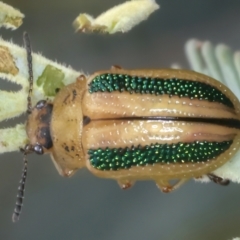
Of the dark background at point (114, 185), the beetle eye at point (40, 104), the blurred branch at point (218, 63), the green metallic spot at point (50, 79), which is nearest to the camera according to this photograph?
the green metallic spot at point (50, 79)

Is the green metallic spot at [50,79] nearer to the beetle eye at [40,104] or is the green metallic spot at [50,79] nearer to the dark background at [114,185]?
the beetle eye at [40,104]

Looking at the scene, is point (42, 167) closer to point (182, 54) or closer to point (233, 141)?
point (182, 54)

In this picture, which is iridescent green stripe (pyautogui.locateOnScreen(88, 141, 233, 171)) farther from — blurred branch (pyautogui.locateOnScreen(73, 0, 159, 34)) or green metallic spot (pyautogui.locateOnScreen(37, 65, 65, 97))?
blurred branch (pyautogui.locateOnScreen(73, 0, 159, 34))

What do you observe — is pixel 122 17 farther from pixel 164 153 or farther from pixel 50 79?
pixel 164 153

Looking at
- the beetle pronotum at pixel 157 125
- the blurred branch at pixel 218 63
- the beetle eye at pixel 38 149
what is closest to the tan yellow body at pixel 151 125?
the beetle pronotum at pixel 157 125

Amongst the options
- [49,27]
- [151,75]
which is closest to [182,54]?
[49,27]

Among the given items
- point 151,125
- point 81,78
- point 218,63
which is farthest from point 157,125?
point 218,63

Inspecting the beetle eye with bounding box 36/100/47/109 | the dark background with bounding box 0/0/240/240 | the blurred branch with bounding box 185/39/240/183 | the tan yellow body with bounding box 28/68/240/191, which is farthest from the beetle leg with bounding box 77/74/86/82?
the dark background with bounding box 0/0/240/240
